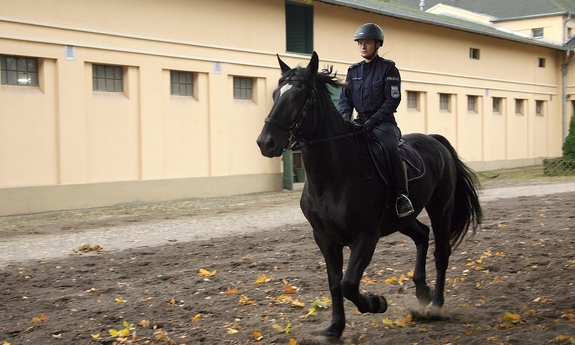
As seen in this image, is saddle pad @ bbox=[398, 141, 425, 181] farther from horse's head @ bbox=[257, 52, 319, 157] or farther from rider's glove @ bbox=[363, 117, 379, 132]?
horse's head @ bbox=[257, 52, 319, 157]

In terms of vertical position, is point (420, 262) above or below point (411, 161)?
below

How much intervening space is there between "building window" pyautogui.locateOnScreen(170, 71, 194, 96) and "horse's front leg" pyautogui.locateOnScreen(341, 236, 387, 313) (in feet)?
50.4

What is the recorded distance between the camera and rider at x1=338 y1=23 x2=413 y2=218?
6.17 m

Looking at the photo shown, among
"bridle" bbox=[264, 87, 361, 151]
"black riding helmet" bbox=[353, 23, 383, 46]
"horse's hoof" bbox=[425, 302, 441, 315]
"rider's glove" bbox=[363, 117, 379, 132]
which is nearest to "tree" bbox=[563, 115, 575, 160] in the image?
"horse's hoof" bbox=[425, 302, 441, 315]

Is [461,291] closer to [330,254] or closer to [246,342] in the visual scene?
[330,254]

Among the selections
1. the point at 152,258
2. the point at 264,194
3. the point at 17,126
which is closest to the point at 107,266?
the point at 152,258

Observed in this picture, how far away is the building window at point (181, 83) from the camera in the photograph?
20250 mm

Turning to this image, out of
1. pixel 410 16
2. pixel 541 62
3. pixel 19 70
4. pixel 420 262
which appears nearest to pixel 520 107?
pixel 541 62

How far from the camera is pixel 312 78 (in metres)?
5.58

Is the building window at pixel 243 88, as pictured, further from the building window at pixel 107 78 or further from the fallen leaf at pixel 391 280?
the fallen leaf at pixel 391 280

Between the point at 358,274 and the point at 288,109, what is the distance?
1.51m

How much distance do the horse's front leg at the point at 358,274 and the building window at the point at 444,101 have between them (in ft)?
87.9

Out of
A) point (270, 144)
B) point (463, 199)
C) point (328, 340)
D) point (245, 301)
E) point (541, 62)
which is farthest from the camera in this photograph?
point (541, 62)

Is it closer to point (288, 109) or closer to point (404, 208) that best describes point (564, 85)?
point (404, 208)
